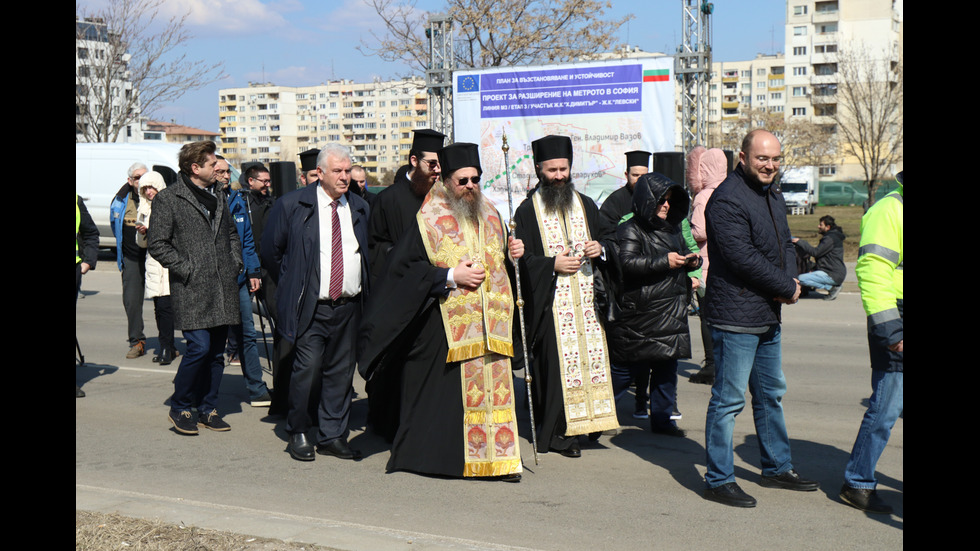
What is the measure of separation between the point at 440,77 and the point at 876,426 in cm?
1437

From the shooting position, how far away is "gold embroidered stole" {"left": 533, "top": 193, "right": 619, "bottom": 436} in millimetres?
6664

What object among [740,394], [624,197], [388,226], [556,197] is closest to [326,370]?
[388,226]

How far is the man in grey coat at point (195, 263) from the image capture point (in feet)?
22.5

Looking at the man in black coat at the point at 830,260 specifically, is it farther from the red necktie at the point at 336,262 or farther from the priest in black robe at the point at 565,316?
the red necktie at the point at 336,262

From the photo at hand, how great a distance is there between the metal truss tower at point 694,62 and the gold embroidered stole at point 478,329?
10591 millimetres

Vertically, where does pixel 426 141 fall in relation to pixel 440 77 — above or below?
below

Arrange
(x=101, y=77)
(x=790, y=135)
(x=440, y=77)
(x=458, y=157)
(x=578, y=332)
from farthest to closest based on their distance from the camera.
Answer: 1. (x=790, y=135)
2. (x=101, y=77)
3. (x=440, y=77)
4. (x=578, y=332)
5. (x=458, y=157)

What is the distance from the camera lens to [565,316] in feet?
22.0

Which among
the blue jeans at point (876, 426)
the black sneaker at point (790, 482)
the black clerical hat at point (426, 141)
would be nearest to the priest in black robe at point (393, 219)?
the black clerical hat at point (426, 141)

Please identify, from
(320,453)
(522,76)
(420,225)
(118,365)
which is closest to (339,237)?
(420,225)

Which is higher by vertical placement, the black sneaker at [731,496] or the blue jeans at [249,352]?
the blue jeans at [249,352]

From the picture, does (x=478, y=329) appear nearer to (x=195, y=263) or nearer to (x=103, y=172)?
(x=195, y=263)
